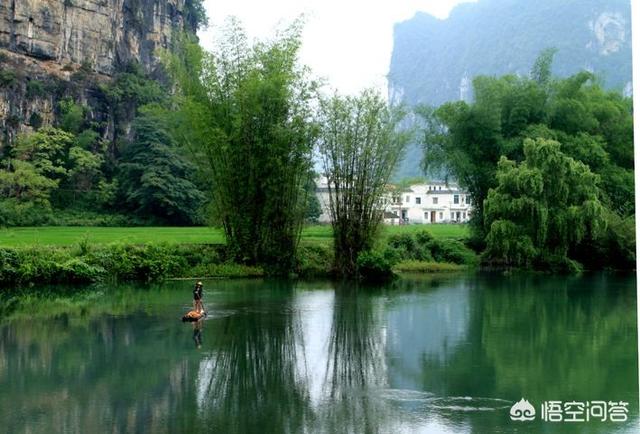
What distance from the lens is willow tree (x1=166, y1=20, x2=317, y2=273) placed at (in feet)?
69.8

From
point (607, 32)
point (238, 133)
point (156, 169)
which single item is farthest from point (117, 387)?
point (607, 32)

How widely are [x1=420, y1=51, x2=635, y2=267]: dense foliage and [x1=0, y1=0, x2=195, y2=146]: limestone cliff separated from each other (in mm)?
20023

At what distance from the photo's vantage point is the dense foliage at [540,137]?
26156 millimetres

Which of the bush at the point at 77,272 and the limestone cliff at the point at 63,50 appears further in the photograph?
the limestone cliff at the point at 63,50

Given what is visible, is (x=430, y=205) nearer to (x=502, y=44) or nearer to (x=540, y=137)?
(x=540, y=137)

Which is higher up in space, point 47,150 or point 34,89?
point 34,89

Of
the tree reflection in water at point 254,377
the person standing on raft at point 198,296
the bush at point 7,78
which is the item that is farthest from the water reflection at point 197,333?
the bush at point 7,78

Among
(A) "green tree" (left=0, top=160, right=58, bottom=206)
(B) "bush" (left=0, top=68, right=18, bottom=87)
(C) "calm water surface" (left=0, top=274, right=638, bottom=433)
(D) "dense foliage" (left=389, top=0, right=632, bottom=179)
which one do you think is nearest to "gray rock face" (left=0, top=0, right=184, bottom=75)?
(B) "bush" (left=0, top=68, right=18, bottom=87)

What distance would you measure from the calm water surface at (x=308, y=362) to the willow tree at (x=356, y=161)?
632 centimetres

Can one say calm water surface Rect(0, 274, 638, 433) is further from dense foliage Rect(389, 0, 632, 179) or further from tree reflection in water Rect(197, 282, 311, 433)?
dense foliage Rect(389, 0, 632, 179)

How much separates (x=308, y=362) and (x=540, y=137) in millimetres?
18075

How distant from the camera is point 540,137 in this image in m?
25.2

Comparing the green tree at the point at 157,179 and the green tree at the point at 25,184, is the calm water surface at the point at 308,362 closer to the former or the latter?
the green tree at the point at 25,184

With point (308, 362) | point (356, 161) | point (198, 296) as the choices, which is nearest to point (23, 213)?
point (356, 161)
